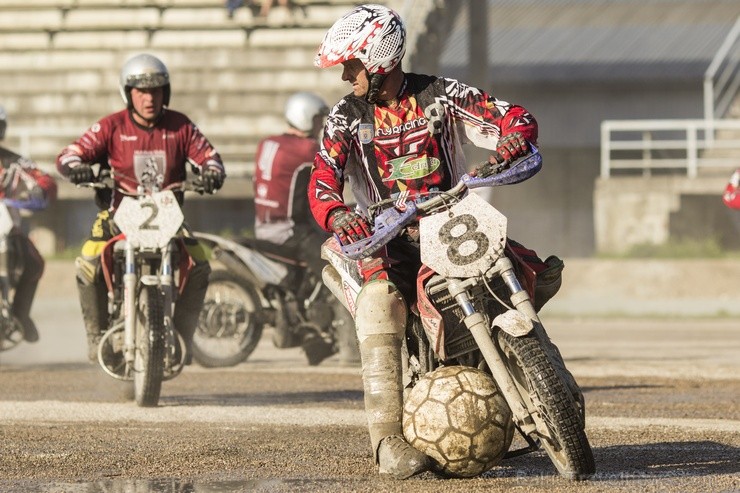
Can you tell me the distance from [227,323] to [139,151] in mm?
2753

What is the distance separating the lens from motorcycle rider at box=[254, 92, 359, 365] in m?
12.2

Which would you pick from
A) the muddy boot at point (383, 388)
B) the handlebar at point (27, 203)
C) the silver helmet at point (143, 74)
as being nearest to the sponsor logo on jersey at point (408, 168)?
the muddy boot at point (383, 388)

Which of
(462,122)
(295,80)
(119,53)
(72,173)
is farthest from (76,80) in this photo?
(462,122)

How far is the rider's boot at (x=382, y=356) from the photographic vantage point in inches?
240

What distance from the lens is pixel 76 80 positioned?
2522 cm

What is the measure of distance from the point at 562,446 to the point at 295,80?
1919 centimetres

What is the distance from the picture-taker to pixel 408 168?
252 inches

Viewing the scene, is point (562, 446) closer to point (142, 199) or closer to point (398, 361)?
point (398, 361)

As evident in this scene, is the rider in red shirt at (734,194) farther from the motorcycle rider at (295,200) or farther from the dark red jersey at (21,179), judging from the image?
the dark red jersey at (21,179)

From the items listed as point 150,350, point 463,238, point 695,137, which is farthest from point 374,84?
point 695,137

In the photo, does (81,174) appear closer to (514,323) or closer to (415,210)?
(415,210)

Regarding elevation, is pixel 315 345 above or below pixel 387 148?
below

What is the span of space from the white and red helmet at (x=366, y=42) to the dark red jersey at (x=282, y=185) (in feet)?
20.1

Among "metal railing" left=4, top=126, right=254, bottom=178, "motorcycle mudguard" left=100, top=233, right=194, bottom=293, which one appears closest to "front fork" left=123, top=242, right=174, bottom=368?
"motorcycle mudguard" left=100, top=233, right=194, bottom=293
